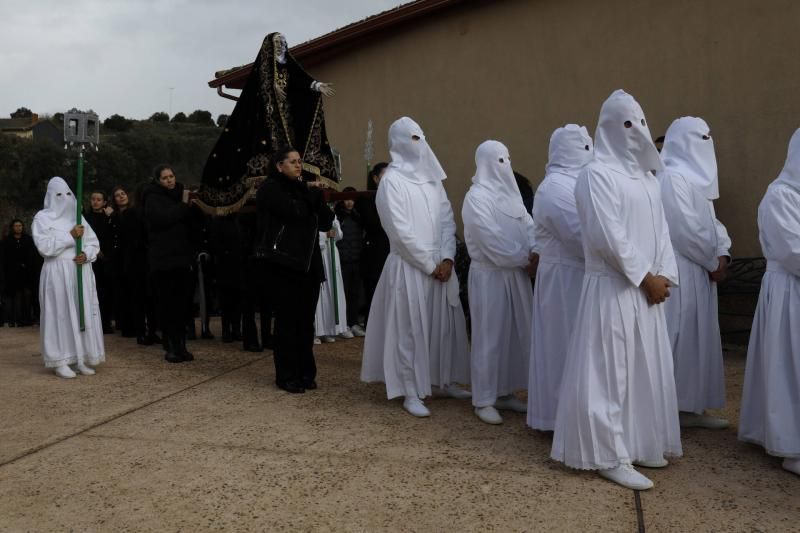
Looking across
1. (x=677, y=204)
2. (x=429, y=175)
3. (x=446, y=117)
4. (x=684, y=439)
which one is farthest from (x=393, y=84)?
(x=684, y=439)

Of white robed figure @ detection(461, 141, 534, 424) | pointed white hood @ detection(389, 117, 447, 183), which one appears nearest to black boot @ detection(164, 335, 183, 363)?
pointed white hood @ detection(389, 117, 447, 183)

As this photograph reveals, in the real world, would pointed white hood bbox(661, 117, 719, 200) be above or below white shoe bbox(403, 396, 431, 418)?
above

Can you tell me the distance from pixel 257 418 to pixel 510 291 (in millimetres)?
2066

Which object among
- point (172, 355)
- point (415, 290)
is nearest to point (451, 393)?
point (415, 290)

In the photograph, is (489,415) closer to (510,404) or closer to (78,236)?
(510,404)

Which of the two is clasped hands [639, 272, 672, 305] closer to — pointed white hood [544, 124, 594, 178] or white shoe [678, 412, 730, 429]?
pointed white hood [544, 124, 594, 178]

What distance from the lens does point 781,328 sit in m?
4.63

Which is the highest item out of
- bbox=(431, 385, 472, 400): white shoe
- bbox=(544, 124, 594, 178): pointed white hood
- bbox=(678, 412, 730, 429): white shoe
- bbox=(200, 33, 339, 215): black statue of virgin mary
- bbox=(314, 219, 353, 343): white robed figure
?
bbox=(200, 33, 339, 215): black statue of virgin mary

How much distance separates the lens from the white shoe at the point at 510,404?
19.3ft

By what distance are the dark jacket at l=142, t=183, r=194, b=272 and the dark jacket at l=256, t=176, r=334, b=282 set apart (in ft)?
6.38

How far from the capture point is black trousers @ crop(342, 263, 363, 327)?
10.5 meters

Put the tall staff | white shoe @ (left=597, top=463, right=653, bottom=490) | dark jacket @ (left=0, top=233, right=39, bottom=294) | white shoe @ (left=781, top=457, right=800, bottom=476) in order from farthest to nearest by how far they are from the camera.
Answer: dark jacket @ (left=0, top=233, right=39, bottom=294) < the tall staff < white shoe @ (left=781, top=457, right=800, bottom=476) < white shoe @ (left=597, top=463, right=653, bottom=490)

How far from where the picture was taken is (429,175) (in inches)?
243

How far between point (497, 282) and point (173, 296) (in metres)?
4.05
